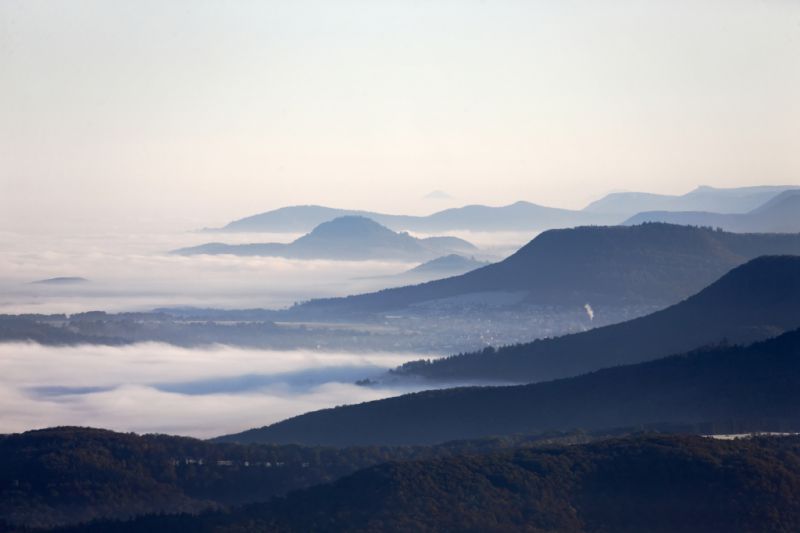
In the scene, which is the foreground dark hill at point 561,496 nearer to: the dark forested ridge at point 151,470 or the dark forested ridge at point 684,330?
the dark forested ridge at point 151,470

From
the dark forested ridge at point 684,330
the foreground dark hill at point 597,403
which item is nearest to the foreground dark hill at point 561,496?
the foreground dark hill at point 597,403

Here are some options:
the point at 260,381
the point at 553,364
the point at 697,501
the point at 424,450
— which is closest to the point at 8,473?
the point at 424,450

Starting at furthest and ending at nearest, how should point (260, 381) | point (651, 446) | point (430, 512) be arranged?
1. point (260, 381)
2. point (651, 446)
3. point (430, 512)

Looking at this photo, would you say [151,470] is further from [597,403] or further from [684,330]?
[684,330]

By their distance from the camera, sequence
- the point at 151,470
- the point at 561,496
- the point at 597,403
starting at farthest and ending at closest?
the point at 597,403 → the point at 151,470 → the point at 561,496

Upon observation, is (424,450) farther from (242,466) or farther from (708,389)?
(708,389)

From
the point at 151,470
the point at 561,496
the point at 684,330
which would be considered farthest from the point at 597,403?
the point at 561,496

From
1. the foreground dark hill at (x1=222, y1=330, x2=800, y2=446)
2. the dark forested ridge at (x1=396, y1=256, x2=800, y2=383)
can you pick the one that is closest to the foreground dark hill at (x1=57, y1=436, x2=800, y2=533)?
the foreground dark hill at (x1=222, y1=330, x2=800, y2=446)
